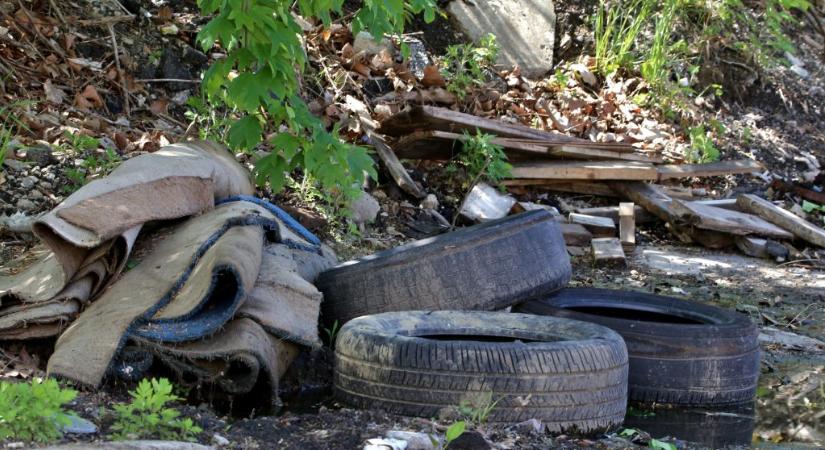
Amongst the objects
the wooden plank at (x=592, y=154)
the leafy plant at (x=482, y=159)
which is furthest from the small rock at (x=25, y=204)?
the wooden plank at (x=592, y=154)

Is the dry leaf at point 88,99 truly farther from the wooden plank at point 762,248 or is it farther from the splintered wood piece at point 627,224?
the wooden plank at point 762,248

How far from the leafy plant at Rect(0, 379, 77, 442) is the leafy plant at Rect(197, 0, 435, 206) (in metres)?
2.31

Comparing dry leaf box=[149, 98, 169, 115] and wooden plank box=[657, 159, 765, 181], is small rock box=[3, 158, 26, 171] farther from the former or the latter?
wooden plank box=[657, 159, 765, 181]

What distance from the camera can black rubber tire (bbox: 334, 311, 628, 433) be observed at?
3.61 meters

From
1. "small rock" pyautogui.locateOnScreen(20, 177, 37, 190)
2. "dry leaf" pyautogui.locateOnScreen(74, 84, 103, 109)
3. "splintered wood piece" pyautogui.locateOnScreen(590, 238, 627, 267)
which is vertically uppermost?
"dry leaf" pyautogui.locateOnScreen(74, 84, 103, 109)

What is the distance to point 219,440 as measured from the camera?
295cm

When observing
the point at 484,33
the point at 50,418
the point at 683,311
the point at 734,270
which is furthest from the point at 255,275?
the point at 484,33

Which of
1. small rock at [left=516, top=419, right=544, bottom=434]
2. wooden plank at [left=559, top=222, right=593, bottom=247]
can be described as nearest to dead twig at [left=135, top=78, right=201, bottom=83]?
wooden plank at [left=559, top=222, right=593, bottom=247]

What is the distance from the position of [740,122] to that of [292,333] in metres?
7.40

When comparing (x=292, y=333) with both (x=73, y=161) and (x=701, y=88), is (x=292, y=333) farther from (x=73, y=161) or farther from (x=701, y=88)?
(x=701, y=88)

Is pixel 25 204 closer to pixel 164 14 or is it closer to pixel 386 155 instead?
pixel 386 155

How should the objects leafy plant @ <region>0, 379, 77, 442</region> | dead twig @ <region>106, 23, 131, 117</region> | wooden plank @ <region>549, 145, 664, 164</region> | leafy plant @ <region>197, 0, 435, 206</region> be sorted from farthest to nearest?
1. wooden plank @ <region>549, 145, 664, 164</region>
2. dead twig @ <region>106, 23, 131, 117</region>
3. leafy plant @ <region>197, 0, 435, 206</region>
4. leafy plant @ <region>0, 379, 77, 442</region>

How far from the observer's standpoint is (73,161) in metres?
6.06

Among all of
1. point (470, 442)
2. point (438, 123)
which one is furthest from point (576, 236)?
point (470, 442)
